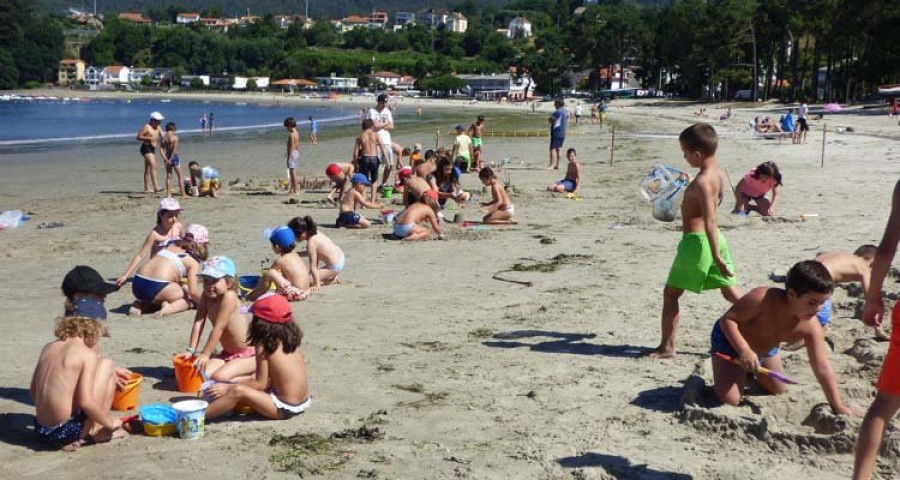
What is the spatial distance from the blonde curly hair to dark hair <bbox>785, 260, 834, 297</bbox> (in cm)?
386

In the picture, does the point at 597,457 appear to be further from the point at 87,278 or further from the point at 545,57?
the point at 545,57

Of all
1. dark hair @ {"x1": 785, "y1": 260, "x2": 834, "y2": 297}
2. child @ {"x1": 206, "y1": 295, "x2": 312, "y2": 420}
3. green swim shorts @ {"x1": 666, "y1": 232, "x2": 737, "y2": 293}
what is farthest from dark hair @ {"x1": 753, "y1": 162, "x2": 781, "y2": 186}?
child @ {"x1": 206, "y1": 295, "x2": 312, "y2": 420}

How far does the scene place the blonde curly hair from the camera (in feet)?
17.4

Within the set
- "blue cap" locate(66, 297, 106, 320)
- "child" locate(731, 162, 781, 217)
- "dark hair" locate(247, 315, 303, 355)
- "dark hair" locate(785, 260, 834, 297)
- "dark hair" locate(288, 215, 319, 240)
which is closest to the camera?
"dark hair" locate(785, 260, 834, 297)

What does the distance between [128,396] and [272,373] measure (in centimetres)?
98

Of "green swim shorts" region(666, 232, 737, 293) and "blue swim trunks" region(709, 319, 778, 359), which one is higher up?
"green swim shorts" region(666, 232, 737, 293)

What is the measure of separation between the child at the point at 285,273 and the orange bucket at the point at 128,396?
2.61 metres

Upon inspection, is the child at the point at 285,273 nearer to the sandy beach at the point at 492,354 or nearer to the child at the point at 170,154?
the sandy beach at the point at 492,354

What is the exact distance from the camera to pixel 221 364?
255 inches

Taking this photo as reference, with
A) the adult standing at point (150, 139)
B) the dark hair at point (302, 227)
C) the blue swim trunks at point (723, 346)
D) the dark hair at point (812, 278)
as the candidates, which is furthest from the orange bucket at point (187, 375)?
the adult standing at point (150, 139)

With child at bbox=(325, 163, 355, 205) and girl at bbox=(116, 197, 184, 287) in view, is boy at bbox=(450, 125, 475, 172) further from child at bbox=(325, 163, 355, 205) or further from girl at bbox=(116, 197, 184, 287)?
girl at bbox=(116, 197, 184, 287)

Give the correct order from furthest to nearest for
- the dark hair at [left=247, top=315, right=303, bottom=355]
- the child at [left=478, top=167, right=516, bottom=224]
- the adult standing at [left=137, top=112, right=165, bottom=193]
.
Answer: the adult standing at [left=137, top=112, right=165, bottom=193], the child at [left=478, top=167, right=516, bottom=224], the dark hair at [left=247, top=315, right=303, bottom=355]

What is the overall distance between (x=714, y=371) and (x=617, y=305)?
2.94 meters

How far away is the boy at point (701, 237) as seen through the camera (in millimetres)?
6385
